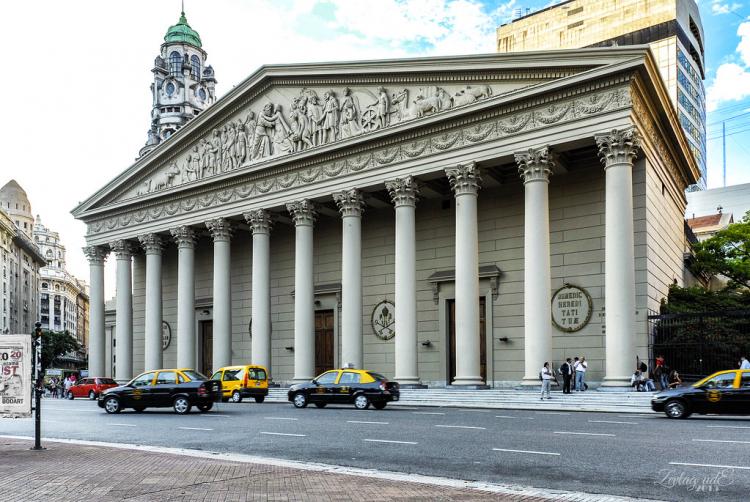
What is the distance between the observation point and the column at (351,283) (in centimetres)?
3616

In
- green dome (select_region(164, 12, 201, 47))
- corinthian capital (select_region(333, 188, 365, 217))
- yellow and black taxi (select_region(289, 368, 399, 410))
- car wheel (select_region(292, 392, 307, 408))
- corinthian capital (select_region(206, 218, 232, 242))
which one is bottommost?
car wheel (select_region(292, 392, 307, 408))

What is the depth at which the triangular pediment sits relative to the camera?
105 ft

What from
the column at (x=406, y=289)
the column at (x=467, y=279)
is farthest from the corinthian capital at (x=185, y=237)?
the column at (x=467, y=279)

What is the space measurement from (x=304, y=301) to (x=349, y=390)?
1150 cm

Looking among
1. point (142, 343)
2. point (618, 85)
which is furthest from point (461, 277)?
point (142, 343)

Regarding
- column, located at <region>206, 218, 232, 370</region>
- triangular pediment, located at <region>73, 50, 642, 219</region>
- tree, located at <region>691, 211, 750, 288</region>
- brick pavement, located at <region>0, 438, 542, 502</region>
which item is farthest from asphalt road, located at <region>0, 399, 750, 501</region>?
tree, located at <region>691, 211, 750, 288</region>

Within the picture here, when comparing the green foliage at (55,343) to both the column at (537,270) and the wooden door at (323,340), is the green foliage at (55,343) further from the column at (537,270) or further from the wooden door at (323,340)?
the column at (537,270)

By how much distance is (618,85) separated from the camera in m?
28.9

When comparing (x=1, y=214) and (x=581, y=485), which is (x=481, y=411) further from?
(x=1, y=214)

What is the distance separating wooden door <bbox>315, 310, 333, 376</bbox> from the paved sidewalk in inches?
1135

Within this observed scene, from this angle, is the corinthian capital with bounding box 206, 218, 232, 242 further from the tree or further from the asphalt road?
the tree

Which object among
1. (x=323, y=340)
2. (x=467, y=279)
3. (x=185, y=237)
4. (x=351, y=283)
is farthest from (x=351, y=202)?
(x=185, y=237)

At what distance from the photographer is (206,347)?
49719mm

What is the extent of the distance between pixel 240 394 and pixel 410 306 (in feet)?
28.8
